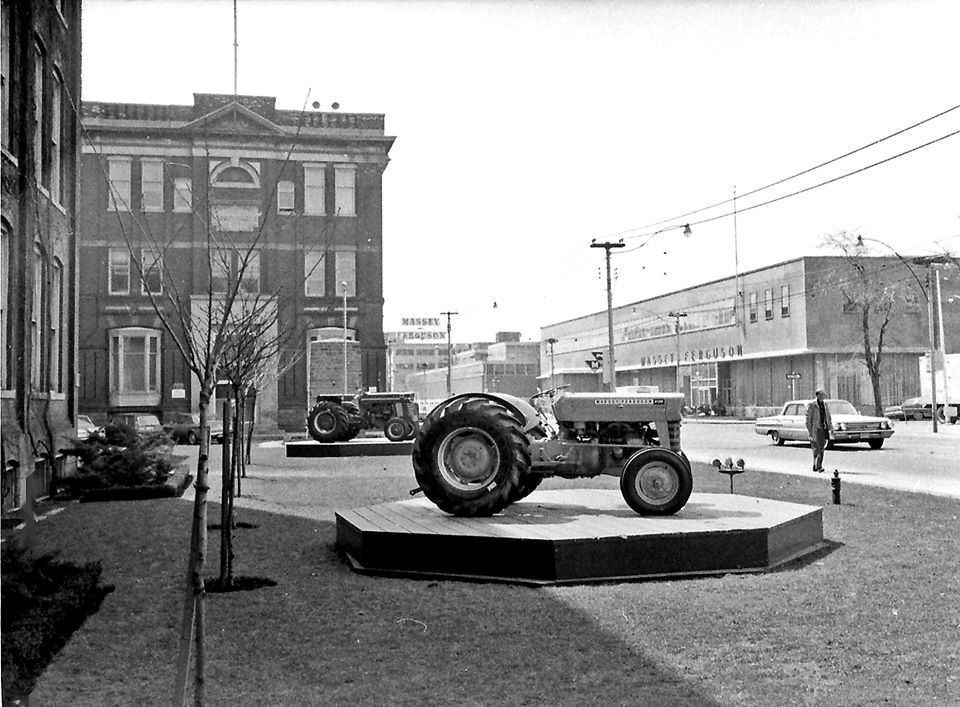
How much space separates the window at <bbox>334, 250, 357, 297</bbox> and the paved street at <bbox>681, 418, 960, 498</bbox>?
24.2 feet

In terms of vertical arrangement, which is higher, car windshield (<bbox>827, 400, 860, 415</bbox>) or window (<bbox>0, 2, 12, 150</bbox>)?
window (<bbox>0, 2, 12, 150</bbox>)

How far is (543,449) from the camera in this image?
6.88m

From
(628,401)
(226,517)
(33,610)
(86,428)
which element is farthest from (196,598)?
(628,401)

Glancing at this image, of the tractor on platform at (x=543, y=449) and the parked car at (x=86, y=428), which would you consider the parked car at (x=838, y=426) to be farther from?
the parked car at (x=86, y=428)

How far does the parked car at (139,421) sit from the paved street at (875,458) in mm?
Answer: 8113

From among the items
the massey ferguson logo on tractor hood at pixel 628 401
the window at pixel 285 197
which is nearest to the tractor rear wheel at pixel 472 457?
the massey ferguson logo on tractor hood at pixel 628 401

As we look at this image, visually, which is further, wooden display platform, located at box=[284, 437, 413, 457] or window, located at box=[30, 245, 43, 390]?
wooden display platform, located at box=[284, 437, 413, 457]

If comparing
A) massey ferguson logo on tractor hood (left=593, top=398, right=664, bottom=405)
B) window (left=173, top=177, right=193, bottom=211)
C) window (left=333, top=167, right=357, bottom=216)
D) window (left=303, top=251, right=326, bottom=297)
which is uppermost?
window (left=333, top=167, right=357, bottom=216)

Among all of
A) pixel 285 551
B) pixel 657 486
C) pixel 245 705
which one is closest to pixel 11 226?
pixel 245 705

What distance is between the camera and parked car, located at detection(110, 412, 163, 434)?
4.86m

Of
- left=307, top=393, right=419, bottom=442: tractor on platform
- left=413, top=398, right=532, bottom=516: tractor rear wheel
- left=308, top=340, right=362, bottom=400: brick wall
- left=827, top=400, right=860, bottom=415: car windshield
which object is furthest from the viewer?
left=827, top=400, right=860, bottom=415: car windshield

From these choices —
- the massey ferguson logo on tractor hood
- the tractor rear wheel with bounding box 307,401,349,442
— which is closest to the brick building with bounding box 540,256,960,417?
the tractor rear wheel with bounding box 307,401,349,442

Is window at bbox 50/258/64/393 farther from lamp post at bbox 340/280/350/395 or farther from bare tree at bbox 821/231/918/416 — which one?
bare tree at bbox 821/231/918/416

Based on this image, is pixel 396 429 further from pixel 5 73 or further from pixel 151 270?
pixel 5 73
